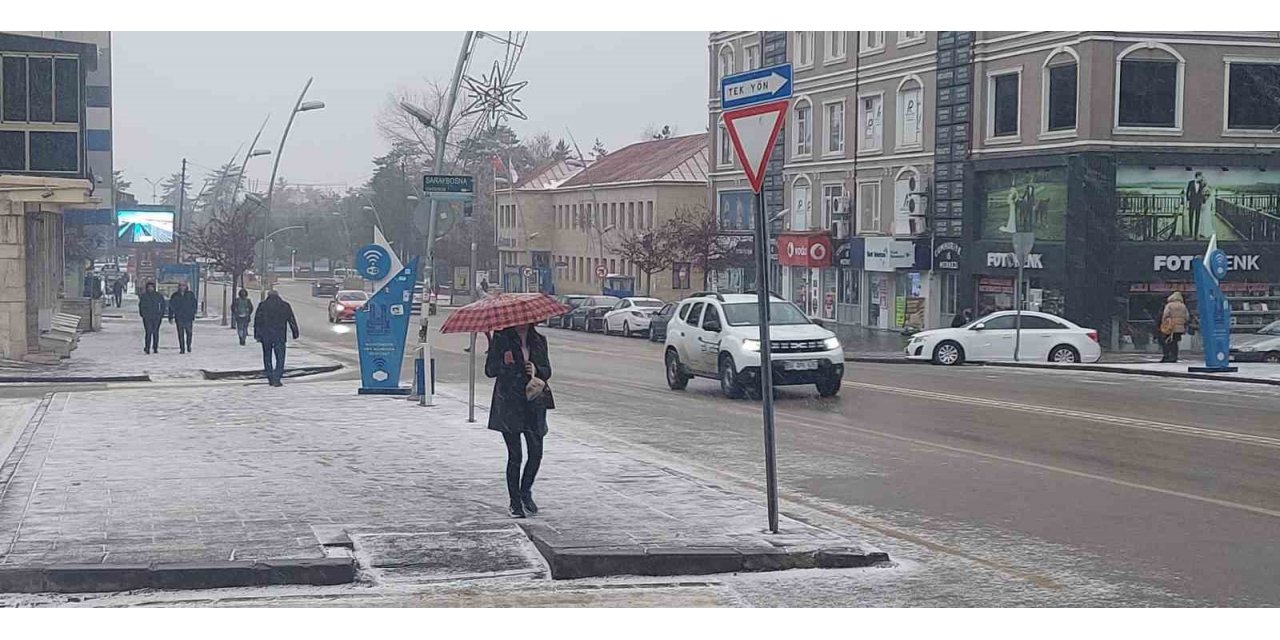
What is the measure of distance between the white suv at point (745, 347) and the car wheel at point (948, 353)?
421 inches

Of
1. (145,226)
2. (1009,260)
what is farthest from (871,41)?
(145,226)

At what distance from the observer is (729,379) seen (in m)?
22.6

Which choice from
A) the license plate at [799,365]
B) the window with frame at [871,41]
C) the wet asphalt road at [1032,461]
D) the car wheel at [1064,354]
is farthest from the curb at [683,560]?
the window with frame at [871,41]

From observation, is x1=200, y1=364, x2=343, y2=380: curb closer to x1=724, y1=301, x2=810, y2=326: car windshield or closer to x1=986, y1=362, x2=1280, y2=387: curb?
x1=724, y1=301, x2=810, y2=326: car windshield

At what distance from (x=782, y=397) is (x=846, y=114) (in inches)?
1267

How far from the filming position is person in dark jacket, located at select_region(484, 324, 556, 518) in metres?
10.5

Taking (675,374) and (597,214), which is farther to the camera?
(597,214)

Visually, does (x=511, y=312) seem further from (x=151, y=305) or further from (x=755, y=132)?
(x=151, y=305)

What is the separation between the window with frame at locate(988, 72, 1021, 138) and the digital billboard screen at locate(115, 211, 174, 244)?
2101 inches

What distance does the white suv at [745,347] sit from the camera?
21.9 meters

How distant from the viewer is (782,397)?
74.7 ft

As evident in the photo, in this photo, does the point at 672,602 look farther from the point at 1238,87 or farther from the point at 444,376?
the point at 1238,87

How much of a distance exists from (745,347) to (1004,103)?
2546 centimetres
